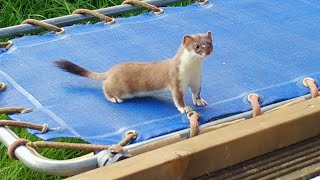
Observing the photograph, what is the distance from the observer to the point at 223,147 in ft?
5.14

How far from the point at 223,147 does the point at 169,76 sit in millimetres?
320

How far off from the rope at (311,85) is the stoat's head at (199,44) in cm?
33

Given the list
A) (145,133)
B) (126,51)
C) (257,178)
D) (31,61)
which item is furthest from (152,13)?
(257,178)

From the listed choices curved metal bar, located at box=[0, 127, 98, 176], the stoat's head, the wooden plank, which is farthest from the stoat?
curved metal bar, located at box=[0, 127, 98, 176]

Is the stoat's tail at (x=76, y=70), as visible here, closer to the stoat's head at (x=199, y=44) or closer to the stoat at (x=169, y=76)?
the stoat at (x=169, y=76)

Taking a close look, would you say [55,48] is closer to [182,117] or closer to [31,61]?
[31,61]

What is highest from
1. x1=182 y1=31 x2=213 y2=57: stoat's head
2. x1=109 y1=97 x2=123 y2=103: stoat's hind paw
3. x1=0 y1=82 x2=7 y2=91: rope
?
x1=182 y1=31 x2=213 y2=57: stoat's head

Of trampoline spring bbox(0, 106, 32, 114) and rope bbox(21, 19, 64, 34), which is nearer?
trampoline spring bbox(0, 106, 32, 114)

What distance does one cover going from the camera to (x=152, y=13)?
259 cm

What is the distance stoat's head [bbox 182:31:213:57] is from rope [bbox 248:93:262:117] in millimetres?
187

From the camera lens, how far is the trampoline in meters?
1.81

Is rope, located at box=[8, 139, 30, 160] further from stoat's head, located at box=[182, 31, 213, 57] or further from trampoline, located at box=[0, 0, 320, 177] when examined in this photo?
stoat's head, located at box=[182, 31, 213, 57]

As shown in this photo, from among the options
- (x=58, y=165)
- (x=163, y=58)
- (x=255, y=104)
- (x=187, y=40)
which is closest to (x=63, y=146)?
(x=58, y=165)

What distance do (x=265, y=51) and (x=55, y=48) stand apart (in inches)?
25.5
